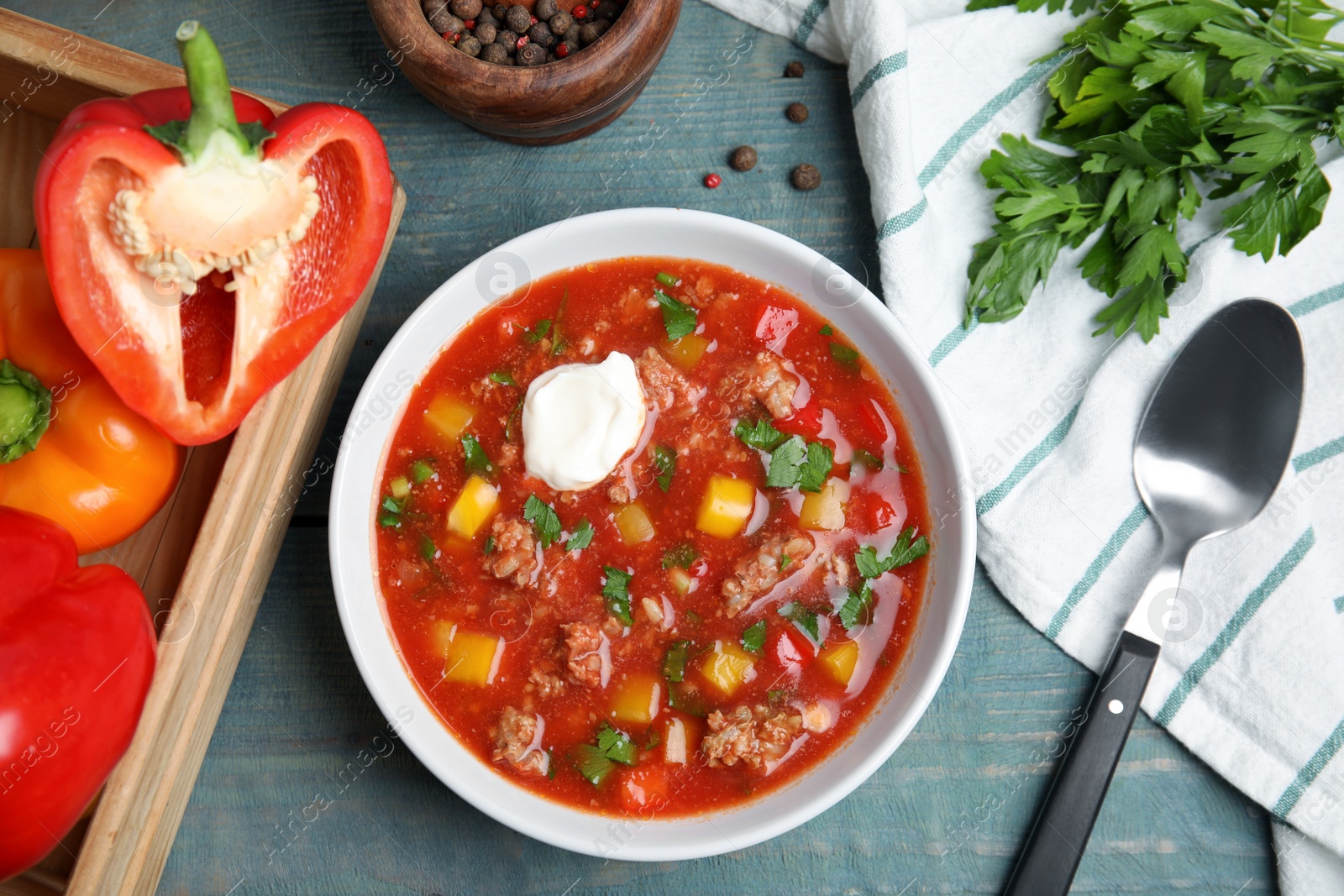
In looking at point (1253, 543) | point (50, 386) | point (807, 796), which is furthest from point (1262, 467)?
point (50, 386)

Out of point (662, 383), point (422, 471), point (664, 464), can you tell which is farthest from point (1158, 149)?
point (422, 471)

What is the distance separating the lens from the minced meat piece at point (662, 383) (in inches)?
118

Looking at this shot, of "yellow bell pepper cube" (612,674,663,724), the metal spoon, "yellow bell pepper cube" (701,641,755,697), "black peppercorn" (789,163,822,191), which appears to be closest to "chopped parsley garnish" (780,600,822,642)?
"yellow bell pepper cube" (701,641,755,697)

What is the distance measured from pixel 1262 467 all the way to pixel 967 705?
1.32m

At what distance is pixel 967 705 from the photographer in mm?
3299

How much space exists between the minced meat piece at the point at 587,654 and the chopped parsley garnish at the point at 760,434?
790 millimetres

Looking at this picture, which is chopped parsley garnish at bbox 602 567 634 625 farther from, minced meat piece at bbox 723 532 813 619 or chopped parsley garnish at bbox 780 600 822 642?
chopped parsley garnish at bbox 780 600 822 642

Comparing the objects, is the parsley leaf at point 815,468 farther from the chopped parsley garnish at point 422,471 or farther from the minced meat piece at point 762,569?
the chopped parsley garnish at point 422,471

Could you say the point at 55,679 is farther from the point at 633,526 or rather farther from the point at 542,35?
the point at 542,35

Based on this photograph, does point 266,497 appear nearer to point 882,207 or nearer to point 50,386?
point 50,386

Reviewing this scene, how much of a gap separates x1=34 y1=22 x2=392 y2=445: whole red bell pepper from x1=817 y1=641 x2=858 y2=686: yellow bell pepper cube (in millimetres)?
1866

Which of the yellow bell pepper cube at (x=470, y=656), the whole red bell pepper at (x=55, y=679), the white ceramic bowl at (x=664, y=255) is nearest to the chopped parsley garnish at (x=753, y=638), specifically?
the white ceramic bowl at (x=664, y=255)

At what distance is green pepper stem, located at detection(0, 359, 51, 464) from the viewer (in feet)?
8.28

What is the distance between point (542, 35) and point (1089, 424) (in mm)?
2321
